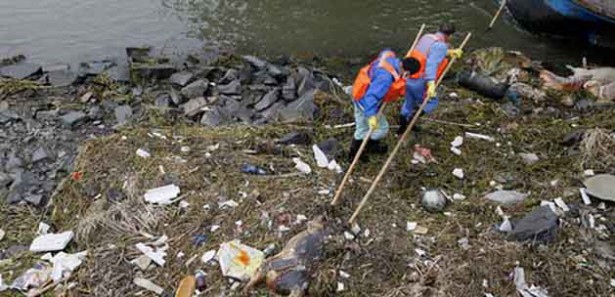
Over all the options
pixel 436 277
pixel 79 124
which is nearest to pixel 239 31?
pixel 79 124

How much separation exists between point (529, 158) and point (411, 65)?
1.82 m

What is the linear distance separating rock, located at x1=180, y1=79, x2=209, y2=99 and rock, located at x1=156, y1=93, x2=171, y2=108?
204 mm

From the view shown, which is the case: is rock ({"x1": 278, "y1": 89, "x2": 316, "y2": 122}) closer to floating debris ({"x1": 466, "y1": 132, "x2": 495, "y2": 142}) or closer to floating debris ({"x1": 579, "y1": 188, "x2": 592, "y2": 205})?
floating debris ({"x1": 466, "y1": 132, "x2": 495, "y2": 142})

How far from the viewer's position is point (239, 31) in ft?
31.5

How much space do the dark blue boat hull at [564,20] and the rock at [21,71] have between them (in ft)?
25.0

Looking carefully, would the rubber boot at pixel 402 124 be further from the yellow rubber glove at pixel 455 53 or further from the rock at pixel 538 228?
the rock at pixel 538 228

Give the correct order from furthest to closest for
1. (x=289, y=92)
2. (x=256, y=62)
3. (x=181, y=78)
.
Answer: (x=256, y=62), (x=181, y=78), (x=289, y=92)

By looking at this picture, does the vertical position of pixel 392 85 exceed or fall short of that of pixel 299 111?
it exceeds it

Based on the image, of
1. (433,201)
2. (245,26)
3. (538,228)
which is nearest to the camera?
(538,228)

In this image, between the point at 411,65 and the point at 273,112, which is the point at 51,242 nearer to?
the point at 273,112

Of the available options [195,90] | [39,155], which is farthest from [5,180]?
[195,90]

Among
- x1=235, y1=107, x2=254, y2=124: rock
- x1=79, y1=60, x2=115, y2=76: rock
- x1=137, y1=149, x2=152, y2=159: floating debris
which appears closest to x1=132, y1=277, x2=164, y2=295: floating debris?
x1=137, y1=149, x2=152, y2=159: floating debris

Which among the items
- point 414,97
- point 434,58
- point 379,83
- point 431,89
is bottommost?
point 414,97

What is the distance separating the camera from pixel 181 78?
25.0 ft
